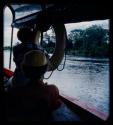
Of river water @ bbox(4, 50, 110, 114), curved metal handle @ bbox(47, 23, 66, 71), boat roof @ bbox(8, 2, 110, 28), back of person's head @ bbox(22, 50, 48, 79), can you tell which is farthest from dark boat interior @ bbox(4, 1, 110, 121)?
river water @ bbox(4, 50, 110, 114)

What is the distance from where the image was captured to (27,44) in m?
3.45

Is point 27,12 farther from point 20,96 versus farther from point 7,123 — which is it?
point 7,123

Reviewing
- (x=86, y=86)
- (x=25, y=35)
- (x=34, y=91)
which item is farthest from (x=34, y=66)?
(x=86, y=86)

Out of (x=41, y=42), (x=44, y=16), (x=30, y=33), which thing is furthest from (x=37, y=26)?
(x=41, y=42)

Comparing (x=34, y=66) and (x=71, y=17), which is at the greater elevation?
(x=71, y=17)

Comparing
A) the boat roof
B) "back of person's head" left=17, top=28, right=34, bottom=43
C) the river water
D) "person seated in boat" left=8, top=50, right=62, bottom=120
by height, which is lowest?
the river water

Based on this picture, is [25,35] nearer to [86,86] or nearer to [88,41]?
[86,86]

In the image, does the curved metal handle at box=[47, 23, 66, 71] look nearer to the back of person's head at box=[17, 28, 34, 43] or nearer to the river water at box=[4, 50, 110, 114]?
the back of person's head at box=[17, 28, 34, 43]

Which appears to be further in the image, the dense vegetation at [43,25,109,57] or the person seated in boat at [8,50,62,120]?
the dense vegetation at [43,25,109,57]

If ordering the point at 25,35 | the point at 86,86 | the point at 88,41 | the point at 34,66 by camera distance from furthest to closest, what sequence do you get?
the point at 88,41 < the point at 86,86 < the point at 25,35 < the point at 34,66

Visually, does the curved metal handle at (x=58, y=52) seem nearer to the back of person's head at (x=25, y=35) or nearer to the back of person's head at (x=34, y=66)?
the back of person's head at (x=25, y=35)

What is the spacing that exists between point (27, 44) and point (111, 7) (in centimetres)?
164

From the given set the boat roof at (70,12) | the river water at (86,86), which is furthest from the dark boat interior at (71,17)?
the river water at (86,86)

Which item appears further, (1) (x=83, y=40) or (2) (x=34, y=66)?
(1) (x=83, y=40)
